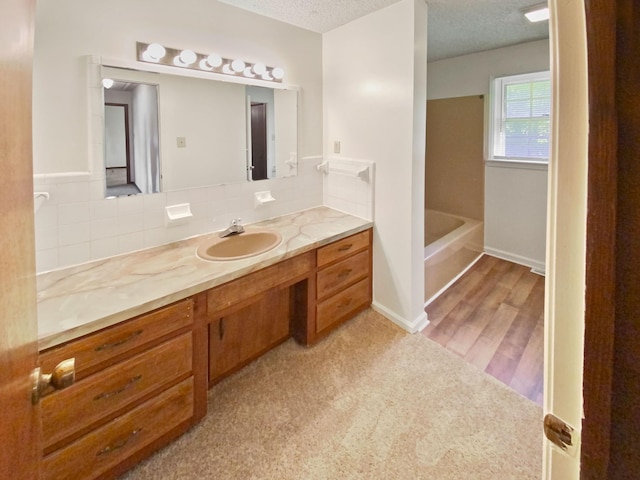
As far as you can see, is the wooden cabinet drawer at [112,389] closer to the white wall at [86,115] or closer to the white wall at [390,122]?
the white wall at [86,115]

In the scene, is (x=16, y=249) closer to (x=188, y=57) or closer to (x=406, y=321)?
(x=188, y=57)

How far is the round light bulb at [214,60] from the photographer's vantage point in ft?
6.97

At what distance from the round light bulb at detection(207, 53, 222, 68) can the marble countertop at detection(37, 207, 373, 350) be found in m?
1.07

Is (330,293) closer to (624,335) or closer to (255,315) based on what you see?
(255,315)

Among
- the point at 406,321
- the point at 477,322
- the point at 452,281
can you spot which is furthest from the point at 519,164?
the point at 406,321

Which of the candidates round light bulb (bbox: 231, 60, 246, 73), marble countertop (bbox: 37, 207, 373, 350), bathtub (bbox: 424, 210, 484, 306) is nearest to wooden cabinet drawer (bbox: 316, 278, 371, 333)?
marble countertop (bbox: 37, 207, 373, 350)

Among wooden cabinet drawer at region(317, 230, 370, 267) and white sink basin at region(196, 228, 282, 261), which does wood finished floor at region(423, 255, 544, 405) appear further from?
white sink basin at region(196, 228, 282, 261)

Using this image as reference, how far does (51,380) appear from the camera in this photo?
2.20 ft

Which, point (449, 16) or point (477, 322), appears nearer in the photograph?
point (449, 16)

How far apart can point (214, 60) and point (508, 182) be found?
308cm

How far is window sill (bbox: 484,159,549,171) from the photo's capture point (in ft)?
11.1

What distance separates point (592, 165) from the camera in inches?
14.3

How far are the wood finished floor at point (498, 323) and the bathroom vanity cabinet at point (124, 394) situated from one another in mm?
1692

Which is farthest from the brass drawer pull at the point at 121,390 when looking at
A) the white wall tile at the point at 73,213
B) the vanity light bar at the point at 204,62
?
the vanity light bar at the point at 204,62
